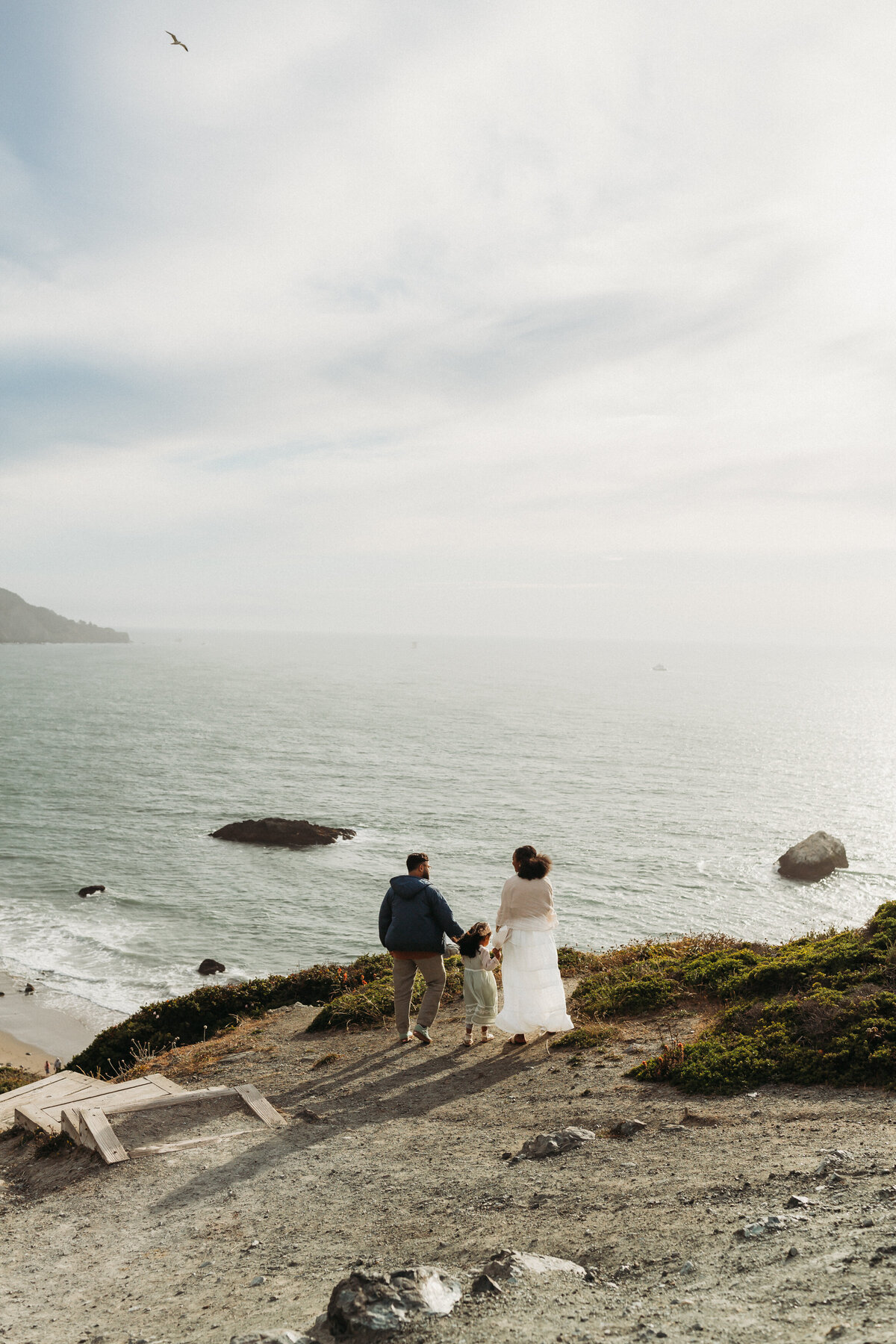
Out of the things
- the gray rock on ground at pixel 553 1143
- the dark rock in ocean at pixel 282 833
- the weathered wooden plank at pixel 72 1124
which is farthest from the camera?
the dark rock in ocean at pixel 282 833

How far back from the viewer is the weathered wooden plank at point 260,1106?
8.24 m

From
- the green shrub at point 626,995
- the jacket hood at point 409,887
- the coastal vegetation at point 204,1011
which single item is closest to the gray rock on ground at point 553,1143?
the jacket hood at point 409,887

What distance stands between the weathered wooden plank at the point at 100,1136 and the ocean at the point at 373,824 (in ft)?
75.7

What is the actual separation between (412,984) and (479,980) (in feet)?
3.02

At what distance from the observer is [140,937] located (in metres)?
34.9

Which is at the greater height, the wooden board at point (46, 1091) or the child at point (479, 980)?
the child at point (479, 980)

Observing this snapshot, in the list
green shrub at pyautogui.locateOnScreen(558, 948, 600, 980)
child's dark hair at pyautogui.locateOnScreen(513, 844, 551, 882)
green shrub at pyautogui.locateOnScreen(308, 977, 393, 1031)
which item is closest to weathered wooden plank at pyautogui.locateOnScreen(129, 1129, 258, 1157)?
green shrub at pyautogui.locateOnScreen(308, 977, 393, 1031)

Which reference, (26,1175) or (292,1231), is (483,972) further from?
(26,1175)

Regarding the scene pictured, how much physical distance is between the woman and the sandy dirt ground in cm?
70

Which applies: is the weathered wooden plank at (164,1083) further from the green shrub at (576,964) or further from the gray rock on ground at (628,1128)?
the green shrub at (576,964)

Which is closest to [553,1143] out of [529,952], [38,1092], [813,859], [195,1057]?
[529,952]

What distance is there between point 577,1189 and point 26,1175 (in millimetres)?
5520

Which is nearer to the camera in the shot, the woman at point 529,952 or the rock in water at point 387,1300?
the rock in water at point 387,1300

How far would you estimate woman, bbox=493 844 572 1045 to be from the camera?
9.70 meters
